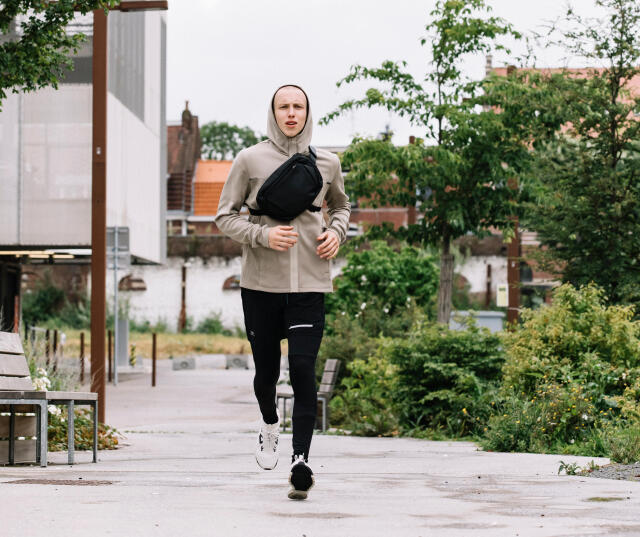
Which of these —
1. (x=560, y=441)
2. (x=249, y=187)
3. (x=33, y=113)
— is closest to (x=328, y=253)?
(x=249, y=187)

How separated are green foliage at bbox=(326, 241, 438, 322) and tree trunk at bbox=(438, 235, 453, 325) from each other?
1673 mm

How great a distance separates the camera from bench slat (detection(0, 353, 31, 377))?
791cm

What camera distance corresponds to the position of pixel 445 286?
17281 millimetres

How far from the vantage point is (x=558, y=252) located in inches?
616

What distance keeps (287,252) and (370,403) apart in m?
6.80

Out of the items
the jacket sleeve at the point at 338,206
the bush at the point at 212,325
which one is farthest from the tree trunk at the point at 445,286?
the bush at the point at 212,325

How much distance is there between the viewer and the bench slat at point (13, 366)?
791 cm

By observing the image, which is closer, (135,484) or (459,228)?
(135,484)

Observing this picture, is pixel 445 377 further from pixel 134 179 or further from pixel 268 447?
pixel 134 179

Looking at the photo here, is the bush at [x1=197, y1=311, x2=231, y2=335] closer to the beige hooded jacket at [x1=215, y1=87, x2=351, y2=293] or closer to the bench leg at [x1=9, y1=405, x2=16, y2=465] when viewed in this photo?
the bench leg at [x1=9, y1=405, x2=16, y2=465]

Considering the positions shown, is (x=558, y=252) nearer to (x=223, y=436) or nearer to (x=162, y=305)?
(x=223, y=436)

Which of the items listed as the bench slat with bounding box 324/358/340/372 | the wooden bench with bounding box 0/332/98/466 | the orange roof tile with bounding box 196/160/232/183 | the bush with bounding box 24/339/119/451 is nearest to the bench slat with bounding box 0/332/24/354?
the wooden bench with bounding box 0/332/98/466

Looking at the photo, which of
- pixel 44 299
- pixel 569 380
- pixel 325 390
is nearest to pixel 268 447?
pixel 569 380

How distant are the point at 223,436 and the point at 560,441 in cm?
396
